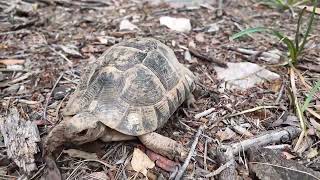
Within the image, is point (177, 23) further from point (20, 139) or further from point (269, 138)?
point (20, 139)

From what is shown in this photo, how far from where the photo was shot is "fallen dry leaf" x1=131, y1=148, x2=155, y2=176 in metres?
2.47

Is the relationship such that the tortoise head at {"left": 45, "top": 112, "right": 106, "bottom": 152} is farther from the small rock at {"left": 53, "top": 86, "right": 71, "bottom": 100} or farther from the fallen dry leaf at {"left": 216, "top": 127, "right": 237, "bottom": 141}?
the fallen dry leaf at {"left": 216, "top": 127, "right": 237, "bottom": 141}

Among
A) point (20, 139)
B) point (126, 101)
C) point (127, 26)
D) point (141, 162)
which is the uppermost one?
point (126, 101)

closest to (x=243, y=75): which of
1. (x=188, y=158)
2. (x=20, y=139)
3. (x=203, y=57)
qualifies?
(x=203, y=57)

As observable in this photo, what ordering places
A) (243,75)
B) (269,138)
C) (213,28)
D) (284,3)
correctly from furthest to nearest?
(284,3), (213,28), (243,75), (269,138)

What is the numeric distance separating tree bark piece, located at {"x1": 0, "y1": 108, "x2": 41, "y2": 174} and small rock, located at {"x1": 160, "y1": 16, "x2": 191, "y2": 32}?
2.17 meters

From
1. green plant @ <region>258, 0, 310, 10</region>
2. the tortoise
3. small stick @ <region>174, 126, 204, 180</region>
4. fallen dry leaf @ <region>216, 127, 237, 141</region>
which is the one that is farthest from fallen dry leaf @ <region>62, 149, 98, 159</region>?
green plant @ <region>258, 0, 310, 10</region>

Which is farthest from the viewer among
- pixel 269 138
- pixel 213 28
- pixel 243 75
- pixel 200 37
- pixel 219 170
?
pixel 213 28

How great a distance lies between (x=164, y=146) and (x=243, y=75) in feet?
4.32

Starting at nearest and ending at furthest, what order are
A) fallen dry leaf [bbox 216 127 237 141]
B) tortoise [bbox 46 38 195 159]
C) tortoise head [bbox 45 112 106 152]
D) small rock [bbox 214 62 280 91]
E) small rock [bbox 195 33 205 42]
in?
1. tortoise head [bbox 45 112 106 152]
2. tortoise [bbox 46 38 195 159]
3. fallen dry leaf [bbox 216 127 237 141]
4. small rock [bbox 214 62 280 91]
5. small rock [bbox 195 33 205 42]

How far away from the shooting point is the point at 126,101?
251 cm

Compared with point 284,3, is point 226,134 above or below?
below

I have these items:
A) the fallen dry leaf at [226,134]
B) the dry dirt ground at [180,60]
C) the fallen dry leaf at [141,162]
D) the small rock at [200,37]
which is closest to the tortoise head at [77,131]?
the dry dirt ground at [180,60]

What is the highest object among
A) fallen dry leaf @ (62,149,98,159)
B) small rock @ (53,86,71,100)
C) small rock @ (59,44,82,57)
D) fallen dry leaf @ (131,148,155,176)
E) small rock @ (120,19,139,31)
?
small rock @ (120,19,139,31)
